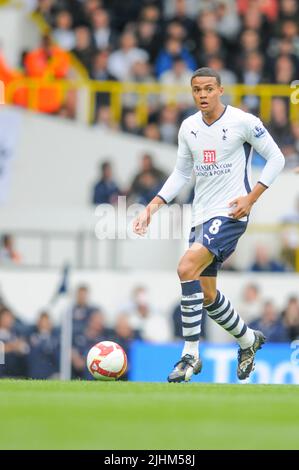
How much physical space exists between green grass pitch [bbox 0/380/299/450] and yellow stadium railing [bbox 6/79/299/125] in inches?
513

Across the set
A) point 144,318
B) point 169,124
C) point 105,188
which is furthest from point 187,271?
point 169,124

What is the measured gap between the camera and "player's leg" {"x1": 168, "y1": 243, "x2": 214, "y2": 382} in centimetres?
→ 1268

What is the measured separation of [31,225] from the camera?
2298cm

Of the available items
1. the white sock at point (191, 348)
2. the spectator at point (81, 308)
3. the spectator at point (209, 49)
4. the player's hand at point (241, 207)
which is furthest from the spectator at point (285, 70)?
the white sock at point (191, 348)

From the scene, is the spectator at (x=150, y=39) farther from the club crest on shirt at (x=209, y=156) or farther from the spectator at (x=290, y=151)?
the club crest on shirt at (x=209, y=156)

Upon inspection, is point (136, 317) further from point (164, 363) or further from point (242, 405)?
point (242, 405)

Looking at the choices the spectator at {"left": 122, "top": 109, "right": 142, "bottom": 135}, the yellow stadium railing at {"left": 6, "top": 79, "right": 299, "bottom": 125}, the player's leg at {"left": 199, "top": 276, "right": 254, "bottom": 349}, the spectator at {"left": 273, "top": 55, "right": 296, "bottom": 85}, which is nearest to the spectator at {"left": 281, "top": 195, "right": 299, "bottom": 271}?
the yellow stadium railing at {"left": 6, "top": 79, "right": 299, "bottom": 125}

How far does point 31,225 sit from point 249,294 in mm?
3598

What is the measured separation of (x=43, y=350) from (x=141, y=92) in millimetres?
6177

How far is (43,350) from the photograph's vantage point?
68.3ft

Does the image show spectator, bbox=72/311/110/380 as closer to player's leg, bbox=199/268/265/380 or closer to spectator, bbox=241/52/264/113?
spectator, bbox=241/52/264/113

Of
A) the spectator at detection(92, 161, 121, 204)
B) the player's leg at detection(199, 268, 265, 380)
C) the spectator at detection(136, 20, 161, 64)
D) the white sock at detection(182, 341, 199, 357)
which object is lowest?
the white sock at detection(182, 341, 199, 357)

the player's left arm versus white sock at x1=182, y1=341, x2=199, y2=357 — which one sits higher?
the player's left arm

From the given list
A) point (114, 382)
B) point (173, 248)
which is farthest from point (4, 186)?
point (114, 382)
